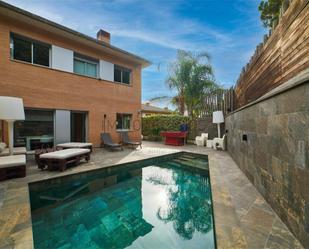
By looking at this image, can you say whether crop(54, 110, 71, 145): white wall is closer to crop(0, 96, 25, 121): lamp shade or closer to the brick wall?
the brick wall

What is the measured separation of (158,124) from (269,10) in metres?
10.1

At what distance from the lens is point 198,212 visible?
3.42 m

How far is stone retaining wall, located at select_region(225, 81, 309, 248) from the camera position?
78.9 inches

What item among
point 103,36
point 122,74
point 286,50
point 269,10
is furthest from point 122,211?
point 269,10

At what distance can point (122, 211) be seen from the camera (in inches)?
140

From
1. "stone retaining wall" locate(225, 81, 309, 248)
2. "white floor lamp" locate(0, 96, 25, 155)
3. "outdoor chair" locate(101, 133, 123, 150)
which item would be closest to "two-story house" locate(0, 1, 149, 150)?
"outdoor chair" locate(101, 133, 123, 150)

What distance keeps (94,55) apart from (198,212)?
9.65m

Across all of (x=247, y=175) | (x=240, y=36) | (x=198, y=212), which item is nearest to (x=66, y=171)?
(x=198, y=212)

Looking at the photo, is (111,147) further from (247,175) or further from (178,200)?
(247,175)

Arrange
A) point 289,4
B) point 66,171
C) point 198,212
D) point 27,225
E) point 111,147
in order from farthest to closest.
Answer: point 111,147, point 66,171, point 198,212, point 289,4, point 27,225

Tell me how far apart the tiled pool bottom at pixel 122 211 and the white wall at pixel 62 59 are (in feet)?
19.6

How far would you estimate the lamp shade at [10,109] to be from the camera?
17.1 ft

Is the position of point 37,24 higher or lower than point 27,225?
higher

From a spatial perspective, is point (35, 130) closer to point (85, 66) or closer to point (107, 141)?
point (107, 141)
